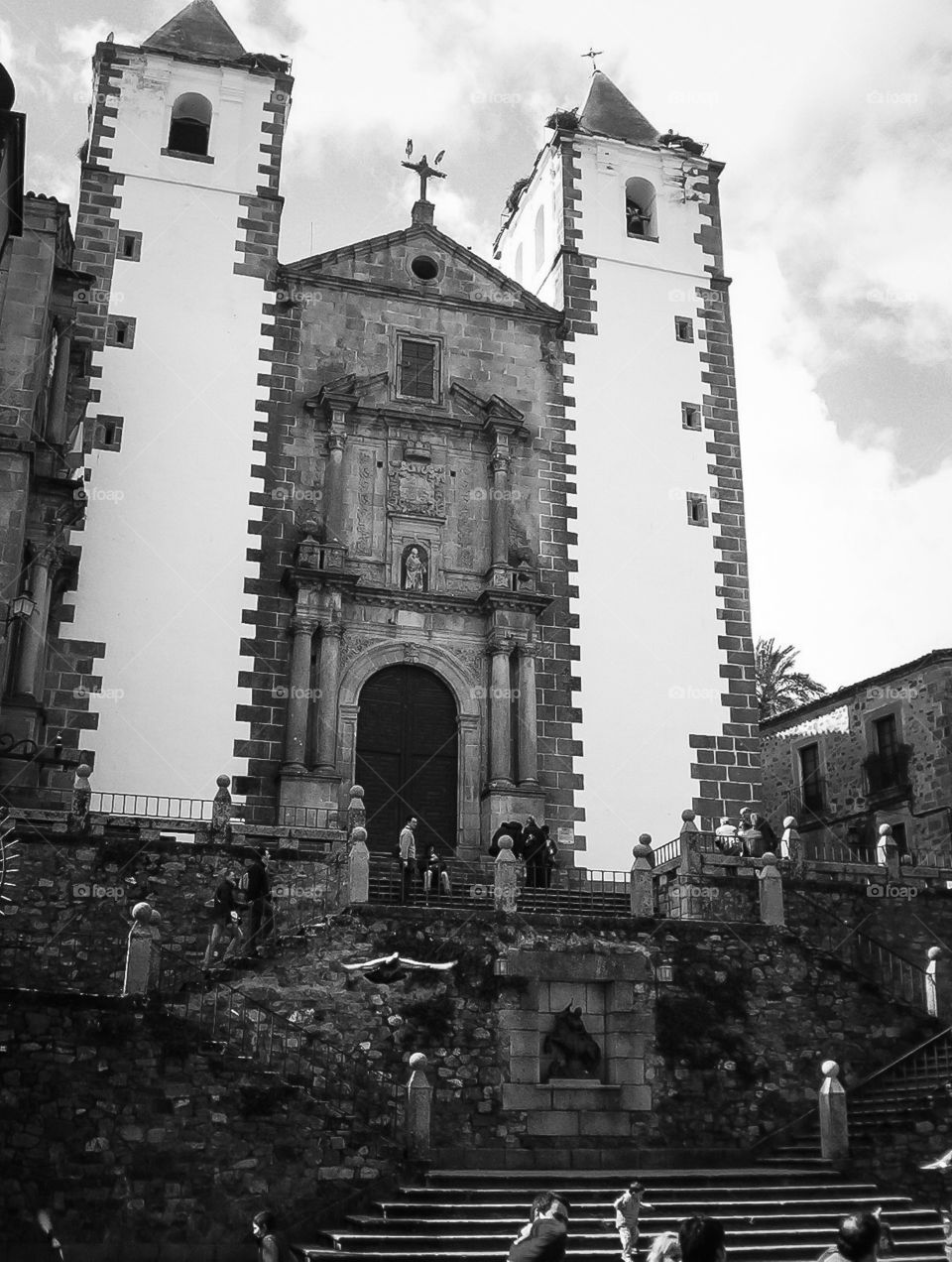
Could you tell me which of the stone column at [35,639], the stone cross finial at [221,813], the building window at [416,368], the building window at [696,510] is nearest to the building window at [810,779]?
the building window at [696,510]

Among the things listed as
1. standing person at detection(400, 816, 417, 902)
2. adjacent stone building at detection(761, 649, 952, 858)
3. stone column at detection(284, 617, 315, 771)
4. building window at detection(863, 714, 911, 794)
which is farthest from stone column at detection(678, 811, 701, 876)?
building window at detection(863, 714, 911, 794)

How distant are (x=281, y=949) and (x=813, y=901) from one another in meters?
7.01

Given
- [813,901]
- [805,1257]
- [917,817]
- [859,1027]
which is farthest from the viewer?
[917,817]

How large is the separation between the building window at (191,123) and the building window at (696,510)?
403 inches

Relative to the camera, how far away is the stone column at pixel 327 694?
66.2 ft

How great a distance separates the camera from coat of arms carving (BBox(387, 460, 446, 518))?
72.7 ft

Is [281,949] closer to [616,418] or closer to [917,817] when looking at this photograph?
[616,418]

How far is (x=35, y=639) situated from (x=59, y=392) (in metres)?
4.11

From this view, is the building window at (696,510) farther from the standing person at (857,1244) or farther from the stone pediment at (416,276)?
the standing person at (857,1244)

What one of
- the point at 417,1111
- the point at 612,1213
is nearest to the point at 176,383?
the point at 417,1111

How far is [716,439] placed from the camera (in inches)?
962

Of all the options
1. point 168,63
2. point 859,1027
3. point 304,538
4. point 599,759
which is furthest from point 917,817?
point 168,63

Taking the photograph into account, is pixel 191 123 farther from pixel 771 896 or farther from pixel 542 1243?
pixel 542 1243

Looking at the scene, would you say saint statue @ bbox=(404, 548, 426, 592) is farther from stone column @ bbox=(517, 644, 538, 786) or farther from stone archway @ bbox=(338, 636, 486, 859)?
stone column @ bbox=(517, 644, 538, 786)
